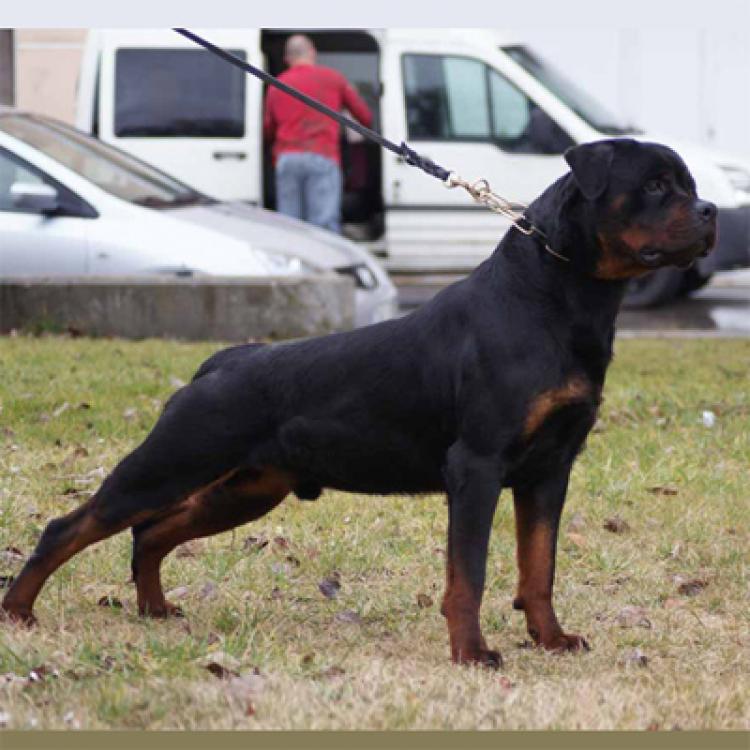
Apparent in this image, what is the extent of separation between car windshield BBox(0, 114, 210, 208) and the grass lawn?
3441mm

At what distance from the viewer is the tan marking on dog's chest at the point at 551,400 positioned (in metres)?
4.73

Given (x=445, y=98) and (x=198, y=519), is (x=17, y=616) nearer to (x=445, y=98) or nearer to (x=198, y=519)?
(x=198, y=519)

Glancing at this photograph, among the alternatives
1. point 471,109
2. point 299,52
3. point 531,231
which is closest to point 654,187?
point 531,231

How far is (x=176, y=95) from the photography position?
1662 cm

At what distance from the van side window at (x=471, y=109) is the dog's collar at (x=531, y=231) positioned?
11268 millimetres

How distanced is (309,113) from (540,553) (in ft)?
34.7

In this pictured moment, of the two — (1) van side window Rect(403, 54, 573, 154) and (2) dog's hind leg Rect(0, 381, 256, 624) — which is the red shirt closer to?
(1) van side window Rect(403, 54, 573, 154)

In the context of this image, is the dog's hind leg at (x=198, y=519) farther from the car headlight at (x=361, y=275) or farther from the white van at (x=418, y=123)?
the white van at (x=418, y=123)

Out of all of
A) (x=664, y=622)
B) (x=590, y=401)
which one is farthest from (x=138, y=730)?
(x=664, y=622)

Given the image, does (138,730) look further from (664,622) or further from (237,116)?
(237,116)

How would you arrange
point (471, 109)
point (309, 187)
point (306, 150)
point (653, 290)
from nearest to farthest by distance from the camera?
1. point (306, 150)
2. point (309, 187)
3. point (653, 290)
4. point (471, 109)

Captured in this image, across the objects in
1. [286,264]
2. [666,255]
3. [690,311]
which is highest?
[666,255]

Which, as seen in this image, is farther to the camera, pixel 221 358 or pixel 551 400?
pixel 221 358

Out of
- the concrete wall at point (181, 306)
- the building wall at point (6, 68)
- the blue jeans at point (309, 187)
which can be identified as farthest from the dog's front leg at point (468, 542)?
the blue jeans at point (309, 187)
